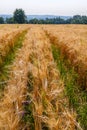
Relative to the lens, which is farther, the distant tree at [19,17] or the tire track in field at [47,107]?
the distant tree at [19,17]

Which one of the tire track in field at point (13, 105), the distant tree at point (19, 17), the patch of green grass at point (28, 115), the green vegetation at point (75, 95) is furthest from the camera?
the distant tree at point (19, 17)

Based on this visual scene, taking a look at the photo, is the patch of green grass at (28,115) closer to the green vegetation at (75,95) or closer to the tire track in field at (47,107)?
the tire track in field at (47,107)

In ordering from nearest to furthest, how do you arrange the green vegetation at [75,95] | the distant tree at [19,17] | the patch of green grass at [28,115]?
the patch of green grass at [28,115] < the green vegetation at [75,95] < the distant tree at [19,17]

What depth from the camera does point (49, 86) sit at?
16.9 ft

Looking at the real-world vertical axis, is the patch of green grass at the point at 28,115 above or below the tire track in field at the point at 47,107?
below

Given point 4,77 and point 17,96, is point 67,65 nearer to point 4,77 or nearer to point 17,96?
point 4,77

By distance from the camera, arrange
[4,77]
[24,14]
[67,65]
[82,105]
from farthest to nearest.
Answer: [24,14] → [67,65] → [4,77] → [82,105]

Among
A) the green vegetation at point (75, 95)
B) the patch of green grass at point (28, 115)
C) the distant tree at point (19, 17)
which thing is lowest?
Answer: the distant tree at point (19, 17)

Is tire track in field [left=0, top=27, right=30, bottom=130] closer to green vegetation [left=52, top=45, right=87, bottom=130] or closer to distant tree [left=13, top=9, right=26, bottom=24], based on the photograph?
green vegetation [left=52, top=45, right=87, bottom=130]

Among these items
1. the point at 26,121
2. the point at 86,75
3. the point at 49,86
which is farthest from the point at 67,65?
the point at 26,121

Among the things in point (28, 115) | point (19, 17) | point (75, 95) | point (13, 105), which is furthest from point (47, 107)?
point (19, 17)

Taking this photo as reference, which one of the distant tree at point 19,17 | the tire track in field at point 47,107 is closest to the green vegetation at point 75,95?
the tire track in field at point 47,107

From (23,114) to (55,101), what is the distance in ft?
1.83

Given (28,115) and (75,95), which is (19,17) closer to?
(75,95)
